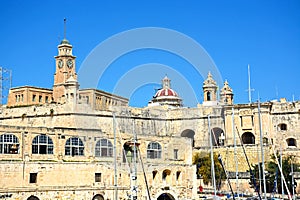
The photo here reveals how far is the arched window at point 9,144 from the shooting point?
3459cm

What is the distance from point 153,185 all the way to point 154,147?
3489mm

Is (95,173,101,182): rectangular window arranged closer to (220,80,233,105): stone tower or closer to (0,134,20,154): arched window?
(0,134,20,154): arched window

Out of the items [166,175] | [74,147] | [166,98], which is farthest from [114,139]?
[166,98]

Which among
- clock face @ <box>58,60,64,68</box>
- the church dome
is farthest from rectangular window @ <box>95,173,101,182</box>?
the church dome

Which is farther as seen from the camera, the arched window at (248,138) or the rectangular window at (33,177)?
the arched window at (248,138)

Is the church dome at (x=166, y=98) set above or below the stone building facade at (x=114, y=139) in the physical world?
above

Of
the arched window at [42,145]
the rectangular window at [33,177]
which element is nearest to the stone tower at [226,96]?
the arched window at [42,145]

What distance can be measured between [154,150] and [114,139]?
786cm

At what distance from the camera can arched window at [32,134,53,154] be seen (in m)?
36.2

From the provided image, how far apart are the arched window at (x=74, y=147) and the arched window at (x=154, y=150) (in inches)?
248

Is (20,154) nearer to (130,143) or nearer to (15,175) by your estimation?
(15,175)

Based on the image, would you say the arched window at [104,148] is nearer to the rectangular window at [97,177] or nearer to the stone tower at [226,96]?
the rectangular window at [97,177]

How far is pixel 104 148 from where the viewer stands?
39.5m

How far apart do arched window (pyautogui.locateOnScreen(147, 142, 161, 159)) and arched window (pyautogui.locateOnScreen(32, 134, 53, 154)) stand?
8972 millimetres
